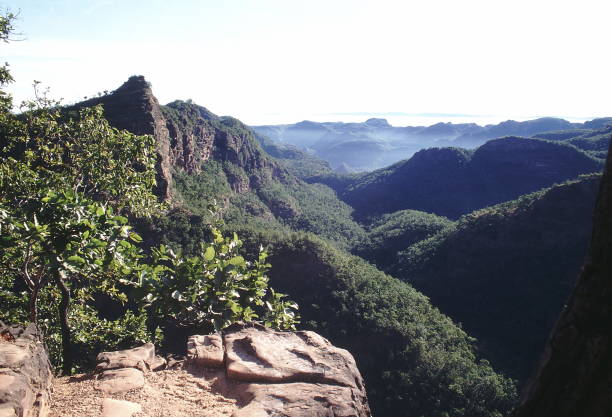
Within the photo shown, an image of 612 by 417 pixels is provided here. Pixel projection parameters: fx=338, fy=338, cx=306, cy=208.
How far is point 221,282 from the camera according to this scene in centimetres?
835

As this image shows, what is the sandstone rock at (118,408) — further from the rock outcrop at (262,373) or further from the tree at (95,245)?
the tree at (95,245)

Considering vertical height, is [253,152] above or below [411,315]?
above

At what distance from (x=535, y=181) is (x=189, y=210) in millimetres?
135841

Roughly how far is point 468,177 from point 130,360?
178 metres

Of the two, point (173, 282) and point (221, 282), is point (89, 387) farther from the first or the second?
point (221, 282)

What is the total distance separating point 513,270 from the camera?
76625 mm

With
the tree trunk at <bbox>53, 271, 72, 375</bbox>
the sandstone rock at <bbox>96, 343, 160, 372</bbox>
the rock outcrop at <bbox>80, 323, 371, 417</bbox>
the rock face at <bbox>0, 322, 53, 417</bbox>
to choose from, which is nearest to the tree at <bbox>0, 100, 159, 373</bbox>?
the tree trunk at <bbox>53, 271, 72, 375</bbox>

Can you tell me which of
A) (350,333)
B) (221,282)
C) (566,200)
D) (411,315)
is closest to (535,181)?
(566,200)

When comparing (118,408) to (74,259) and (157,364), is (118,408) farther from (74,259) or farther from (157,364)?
(74,259)

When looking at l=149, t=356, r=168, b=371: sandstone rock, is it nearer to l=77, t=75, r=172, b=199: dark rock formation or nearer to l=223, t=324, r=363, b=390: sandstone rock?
l=223, t=324, r=363, b=390: sandstone rock

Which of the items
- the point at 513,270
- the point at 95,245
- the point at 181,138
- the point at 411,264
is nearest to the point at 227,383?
the point at 95,245

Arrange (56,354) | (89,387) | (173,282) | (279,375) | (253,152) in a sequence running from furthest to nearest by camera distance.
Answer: (253,152)
(56,354)
(173,282)
(279,375)
(89,387)

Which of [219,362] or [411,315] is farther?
[411,315]

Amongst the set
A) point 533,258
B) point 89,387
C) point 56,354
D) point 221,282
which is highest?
point 221,282
